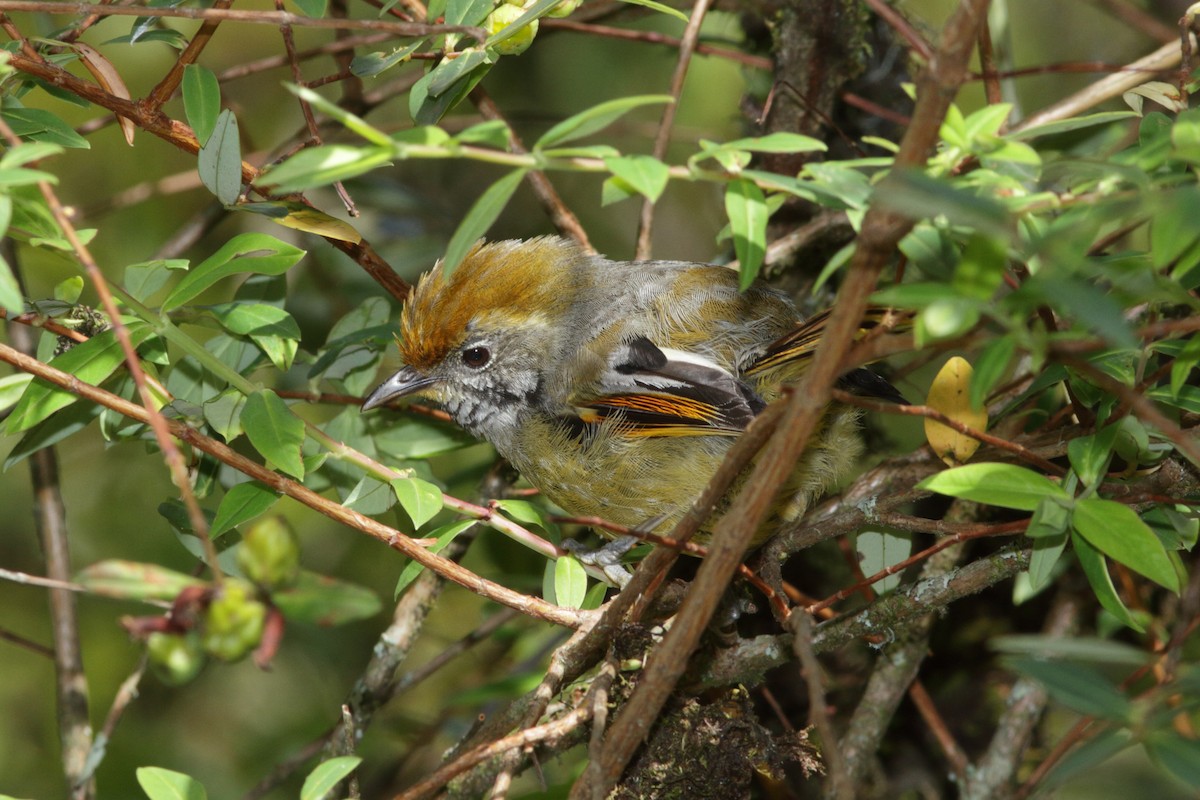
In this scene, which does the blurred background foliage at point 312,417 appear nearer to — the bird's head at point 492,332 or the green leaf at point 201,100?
the bird's head at point 492,332

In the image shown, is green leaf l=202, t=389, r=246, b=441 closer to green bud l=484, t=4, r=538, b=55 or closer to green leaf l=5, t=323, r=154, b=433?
green leaf l=5, t=323, r=154, b=433

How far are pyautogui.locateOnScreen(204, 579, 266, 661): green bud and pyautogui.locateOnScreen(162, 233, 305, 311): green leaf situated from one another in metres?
1.18

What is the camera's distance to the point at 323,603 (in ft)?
5.49

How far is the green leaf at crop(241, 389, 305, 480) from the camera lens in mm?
2512

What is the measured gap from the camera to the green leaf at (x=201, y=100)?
2549mm

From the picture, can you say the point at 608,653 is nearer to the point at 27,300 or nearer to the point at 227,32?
the point at 27,300

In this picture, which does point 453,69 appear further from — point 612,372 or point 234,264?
point 612,372

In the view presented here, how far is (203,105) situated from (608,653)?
5.18 feet

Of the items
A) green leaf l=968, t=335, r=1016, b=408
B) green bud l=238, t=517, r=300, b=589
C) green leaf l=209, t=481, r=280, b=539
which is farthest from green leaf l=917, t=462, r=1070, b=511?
green leaf l=209, t=481, r=280, b=539

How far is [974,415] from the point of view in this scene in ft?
8.71

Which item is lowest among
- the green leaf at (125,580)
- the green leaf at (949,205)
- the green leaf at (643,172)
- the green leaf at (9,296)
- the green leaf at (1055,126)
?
the green leaf at (125,580)

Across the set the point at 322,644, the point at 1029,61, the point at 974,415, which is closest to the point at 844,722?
the point at 974,415

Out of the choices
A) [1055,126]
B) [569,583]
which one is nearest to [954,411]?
[1055,126]

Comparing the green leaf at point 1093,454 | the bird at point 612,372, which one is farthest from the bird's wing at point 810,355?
the green leaf at point 1093,454
